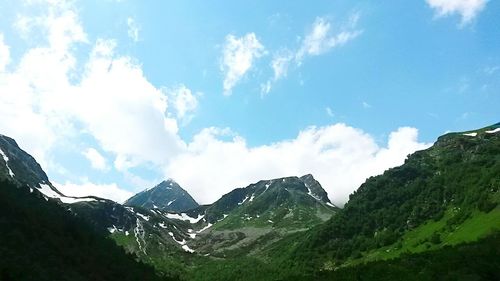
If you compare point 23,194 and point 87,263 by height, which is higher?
point 23,194

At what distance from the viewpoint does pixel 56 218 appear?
82.9 m

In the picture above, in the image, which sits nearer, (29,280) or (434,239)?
(29,280)

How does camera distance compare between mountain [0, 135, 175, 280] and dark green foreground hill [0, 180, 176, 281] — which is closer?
dark green foreground hill [0, 180, 176, 281]

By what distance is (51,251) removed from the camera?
6038 centimetres

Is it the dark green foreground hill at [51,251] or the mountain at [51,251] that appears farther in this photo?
the mountain at [51,251]

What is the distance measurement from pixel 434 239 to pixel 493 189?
124 feet

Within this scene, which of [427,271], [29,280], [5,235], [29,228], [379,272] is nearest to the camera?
[29,280]

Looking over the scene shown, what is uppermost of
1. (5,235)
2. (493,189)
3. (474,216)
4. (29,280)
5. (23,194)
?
(493,189)

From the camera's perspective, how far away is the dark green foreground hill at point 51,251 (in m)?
48.3

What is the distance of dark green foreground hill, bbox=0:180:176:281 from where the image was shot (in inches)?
1901

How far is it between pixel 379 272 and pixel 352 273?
257 inches

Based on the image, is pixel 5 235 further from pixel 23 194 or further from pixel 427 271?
pixel 427 271

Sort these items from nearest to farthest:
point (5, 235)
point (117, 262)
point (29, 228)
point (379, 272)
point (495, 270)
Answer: point (5, 235) < point (29, 228) < point (117, 262) < point (495, 270) < point (379, 272)

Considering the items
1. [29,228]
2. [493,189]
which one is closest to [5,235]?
[29,228]
